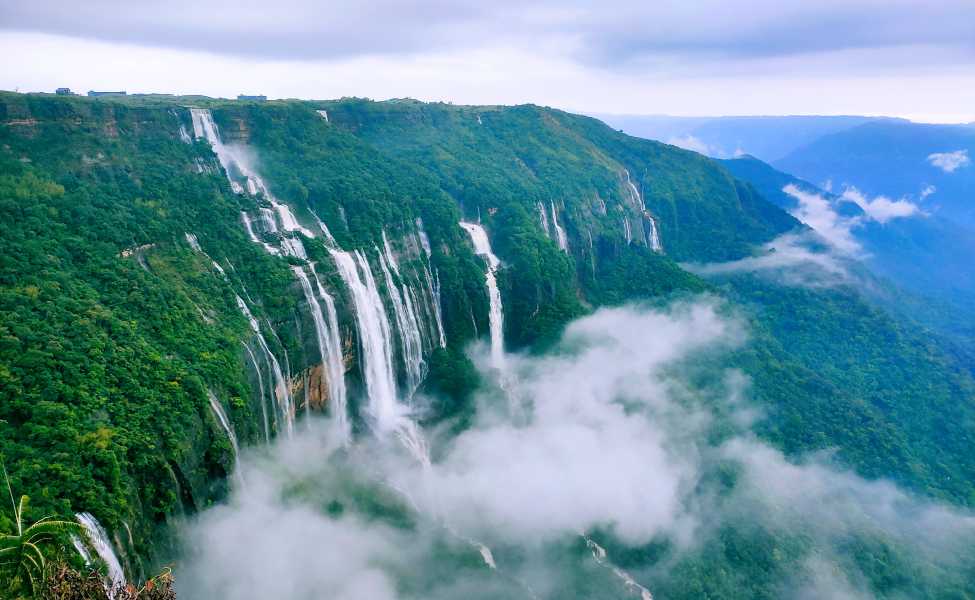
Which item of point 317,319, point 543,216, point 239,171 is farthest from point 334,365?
point 543,216

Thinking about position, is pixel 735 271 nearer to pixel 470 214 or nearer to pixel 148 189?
pixel 470 214

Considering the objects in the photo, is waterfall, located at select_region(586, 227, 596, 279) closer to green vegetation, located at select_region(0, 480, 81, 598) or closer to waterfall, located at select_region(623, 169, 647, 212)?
waterfall, located at select_region(623, 169, 647, 212)

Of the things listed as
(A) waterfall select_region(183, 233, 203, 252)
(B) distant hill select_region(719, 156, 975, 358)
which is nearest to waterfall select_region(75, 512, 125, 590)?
(A) waterfall select_region(183, 233, 203, 252)

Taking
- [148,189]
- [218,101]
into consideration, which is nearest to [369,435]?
[148,189]

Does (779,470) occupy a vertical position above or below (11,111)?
below

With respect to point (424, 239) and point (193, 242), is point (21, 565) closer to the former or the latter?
point (193, 242)

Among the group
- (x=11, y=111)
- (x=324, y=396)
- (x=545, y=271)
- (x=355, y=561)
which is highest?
(x=11, y=111)

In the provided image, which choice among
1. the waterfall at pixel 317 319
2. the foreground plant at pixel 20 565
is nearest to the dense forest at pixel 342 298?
the waterfall at pixel 317 319
